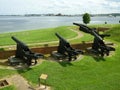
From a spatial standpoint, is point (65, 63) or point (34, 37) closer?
point (65, 63)

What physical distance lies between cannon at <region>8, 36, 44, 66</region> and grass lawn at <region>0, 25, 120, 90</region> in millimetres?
811

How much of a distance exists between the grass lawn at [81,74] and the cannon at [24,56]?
2.66 ft

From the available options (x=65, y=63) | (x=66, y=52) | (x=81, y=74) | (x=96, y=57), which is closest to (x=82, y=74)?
(x=81, y=74)

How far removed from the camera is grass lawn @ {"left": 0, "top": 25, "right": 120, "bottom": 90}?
16789 millimetres

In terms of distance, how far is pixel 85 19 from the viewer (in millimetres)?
65562

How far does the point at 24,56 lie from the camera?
2047 centimetres

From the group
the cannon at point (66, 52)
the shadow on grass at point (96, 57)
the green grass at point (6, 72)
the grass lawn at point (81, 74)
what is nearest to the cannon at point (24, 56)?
the grass lawn at point (81, 74)

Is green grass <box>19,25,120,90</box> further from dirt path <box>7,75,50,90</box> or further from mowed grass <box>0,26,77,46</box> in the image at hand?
mowed grass <box>0,26,77,46</box>

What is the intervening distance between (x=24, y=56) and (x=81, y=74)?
5.02 metres

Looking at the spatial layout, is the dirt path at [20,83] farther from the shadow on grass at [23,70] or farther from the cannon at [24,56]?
the cannon at [24,56]

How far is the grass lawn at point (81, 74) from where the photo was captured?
1679 cm

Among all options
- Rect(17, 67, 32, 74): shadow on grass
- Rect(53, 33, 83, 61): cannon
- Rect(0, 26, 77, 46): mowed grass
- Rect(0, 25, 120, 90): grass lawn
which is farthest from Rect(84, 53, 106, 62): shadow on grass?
Rect(0, 26, 77, 46): mowed grass

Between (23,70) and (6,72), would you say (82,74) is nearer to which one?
(23,70)

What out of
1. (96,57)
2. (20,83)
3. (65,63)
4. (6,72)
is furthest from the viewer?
(96,57)
